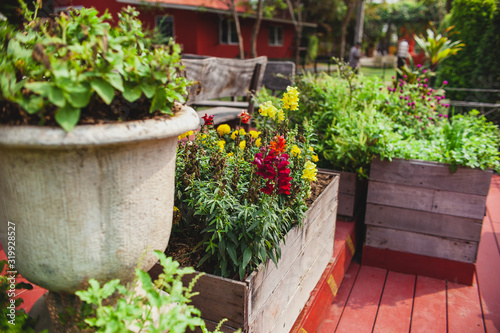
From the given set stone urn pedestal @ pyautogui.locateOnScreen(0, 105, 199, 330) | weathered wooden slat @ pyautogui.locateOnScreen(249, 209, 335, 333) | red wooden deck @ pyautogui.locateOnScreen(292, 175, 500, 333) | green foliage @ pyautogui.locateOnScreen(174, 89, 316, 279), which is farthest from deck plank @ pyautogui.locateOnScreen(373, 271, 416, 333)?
stone urn pedestal @ pyautogui.locateOnScreen(0, 105, 199, 330)

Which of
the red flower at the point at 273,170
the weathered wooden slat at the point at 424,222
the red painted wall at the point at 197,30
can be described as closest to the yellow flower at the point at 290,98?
the red flower at the point at 273,170

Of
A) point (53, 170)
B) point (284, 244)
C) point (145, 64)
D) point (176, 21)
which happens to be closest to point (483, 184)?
point (284, 244)

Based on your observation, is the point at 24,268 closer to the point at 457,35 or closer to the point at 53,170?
the point at 53,170

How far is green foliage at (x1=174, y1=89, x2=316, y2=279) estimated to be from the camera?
141cm

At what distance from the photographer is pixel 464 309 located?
2484mm

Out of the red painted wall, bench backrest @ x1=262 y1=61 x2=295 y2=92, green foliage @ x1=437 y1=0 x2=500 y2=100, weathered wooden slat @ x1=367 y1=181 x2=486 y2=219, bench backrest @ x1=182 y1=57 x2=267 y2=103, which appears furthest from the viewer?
the red painted wall

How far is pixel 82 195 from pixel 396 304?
2.29 metres

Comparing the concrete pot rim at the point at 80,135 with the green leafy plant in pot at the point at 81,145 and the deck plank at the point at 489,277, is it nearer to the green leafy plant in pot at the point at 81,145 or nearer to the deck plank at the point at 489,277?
the green leafy plant in pot at the point at 81,145

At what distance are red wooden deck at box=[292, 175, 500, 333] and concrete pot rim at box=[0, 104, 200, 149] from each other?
1.43m

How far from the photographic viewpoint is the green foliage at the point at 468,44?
5.90m

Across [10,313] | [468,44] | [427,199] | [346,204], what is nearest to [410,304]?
[427,199]

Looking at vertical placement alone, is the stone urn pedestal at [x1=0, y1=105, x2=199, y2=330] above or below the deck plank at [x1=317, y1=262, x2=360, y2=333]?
above

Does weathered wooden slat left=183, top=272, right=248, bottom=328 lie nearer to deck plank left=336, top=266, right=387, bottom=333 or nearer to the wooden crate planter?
deck plank left=336, top=266, right=387, bottom=333

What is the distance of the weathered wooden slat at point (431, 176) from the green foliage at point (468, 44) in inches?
170
